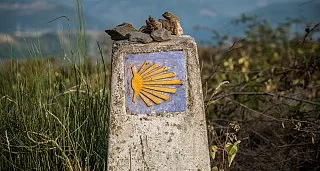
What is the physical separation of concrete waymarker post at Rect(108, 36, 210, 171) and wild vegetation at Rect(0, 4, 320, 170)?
361mm

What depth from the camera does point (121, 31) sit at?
317 cm

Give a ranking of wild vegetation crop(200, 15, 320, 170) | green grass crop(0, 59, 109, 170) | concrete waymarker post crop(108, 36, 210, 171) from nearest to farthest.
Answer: concrete waymarker post crop(108, 36, 210, 171)
green grass crop(0, 59, 109, 170)
wild vegetation crop(200, 15, 320, 170)

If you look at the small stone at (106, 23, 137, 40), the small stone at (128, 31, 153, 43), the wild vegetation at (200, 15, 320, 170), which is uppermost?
the small stone at (106, 23, 137, 40)

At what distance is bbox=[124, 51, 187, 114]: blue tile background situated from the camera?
3037 millimetres

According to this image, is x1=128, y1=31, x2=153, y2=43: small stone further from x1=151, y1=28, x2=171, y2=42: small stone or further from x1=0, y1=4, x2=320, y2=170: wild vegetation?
x1=0, y1=4, x2=320, y2=170: wild vegetation

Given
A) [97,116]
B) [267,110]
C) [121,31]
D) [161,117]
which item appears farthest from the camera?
[267,110]

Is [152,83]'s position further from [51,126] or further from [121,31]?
[51,126]

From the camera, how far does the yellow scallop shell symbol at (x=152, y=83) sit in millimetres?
3037

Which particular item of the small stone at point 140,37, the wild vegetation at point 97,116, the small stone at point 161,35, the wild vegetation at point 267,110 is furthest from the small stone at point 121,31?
the wild vegetation at point 267,110

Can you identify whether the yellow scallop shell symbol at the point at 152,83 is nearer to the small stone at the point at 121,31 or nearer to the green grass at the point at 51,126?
the small stone at the point at 121,31

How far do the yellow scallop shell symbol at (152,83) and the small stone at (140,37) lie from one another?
0.13m

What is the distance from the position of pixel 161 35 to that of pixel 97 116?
0.78 metres

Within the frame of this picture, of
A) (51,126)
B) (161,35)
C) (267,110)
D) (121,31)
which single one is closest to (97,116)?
(51,126)

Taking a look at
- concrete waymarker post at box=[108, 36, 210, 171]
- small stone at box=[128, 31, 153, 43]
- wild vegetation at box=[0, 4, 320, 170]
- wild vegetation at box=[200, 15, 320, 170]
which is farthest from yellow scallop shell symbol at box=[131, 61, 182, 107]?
wild vegetation at box=[200, 15, 320, 170]
